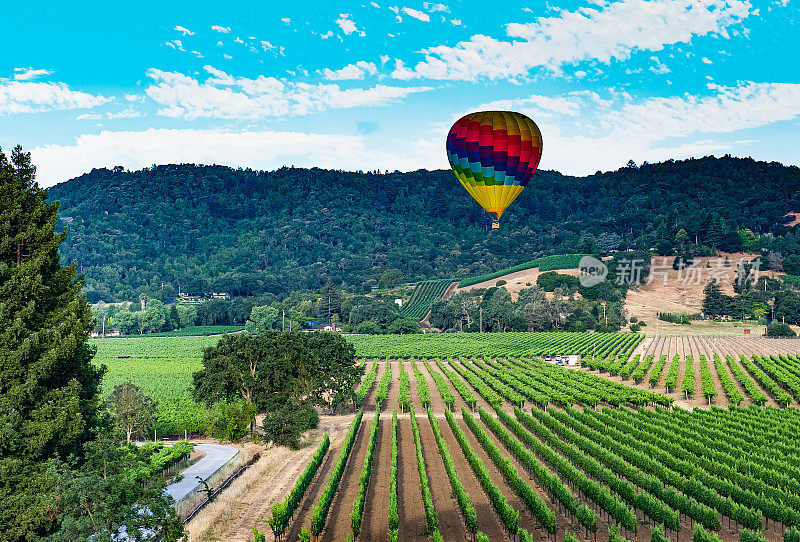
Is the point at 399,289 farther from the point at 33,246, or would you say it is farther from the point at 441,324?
the point at 33,246

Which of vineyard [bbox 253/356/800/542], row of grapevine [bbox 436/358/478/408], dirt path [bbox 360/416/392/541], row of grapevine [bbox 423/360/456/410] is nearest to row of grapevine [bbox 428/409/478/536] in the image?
vineyard [bbox 253/356/800/542]

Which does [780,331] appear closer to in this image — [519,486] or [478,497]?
[519,486]

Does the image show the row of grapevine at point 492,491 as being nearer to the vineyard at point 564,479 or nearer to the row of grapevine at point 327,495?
the vineyard at point 564,479

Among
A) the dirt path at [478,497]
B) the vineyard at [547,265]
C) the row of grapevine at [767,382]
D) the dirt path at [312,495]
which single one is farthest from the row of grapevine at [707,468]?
the vineyard at [547,265]

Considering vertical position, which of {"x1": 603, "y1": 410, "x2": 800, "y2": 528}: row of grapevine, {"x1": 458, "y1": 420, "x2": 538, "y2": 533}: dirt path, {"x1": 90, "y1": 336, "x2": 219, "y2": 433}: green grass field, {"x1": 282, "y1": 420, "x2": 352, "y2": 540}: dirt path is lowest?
{"x1": 90, "y1": 336, "x2": 219, "y2": 433}: green grass field

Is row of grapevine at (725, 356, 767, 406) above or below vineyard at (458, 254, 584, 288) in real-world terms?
below

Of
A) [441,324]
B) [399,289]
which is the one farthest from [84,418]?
[399,289]

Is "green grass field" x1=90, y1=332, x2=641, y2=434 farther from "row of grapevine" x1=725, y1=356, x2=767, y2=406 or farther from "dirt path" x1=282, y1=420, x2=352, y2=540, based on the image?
"dirt path" x1=282, y1=420, x2=352, y2=540
